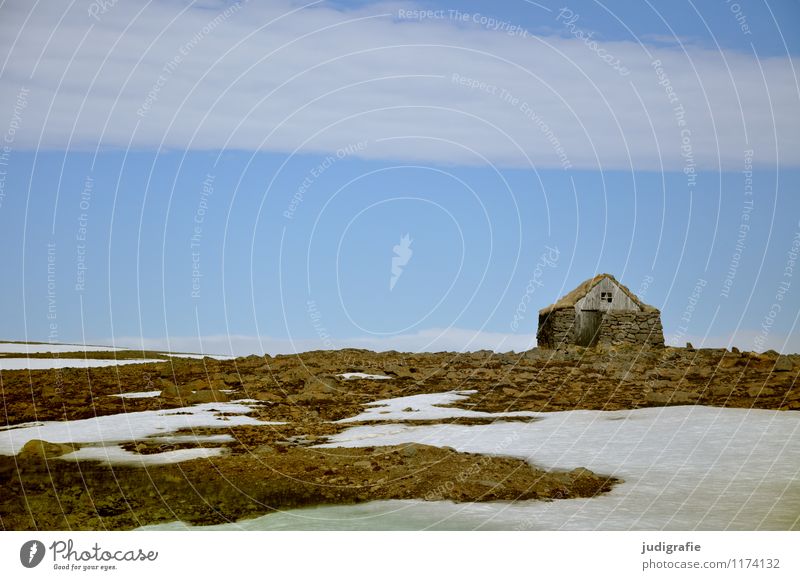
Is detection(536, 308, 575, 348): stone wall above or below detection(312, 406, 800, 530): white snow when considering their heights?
above

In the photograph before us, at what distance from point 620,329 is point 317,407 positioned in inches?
947

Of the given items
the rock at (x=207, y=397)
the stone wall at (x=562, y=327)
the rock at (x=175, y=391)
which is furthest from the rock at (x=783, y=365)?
the rock at (x=175, y=391)

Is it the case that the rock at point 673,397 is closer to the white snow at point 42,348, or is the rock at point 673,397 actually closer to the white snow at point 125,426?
the white snow at point 125,426

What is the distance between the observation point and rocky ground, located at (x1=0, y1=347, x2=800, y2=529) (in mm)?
15414

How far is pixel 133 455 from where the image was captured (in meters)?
18.4

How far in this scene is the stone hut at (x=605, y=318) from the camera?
149 ft

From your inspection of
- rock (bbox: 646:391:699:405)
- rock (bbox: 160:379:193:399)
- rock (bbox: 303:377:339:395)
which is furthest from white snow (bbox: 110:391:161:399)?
rock (bbox: 646:391:699:405)

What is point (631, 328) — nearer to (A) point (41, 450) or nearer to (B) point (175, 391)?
(B) point (175, 391)

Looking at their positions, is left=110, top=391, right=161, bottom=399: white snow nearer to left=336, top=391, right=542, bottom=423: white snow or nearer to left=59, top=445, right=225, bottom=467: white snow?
left=336, top=391, right=542, bottom=423: white snow

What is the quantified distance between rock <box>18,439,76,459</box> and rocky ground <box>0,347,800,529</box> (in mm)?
37

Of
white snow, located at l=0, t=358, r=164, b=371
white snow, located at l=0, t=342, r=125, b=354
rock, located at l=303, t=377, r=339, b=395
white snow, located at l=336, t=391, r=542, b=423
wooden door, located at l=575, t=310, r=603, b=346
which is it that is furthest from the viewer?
white snow, located at l=0, t=342, r=125, b=354

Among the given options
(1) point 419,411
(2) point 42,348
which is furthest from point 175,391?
(2) point 42,348
